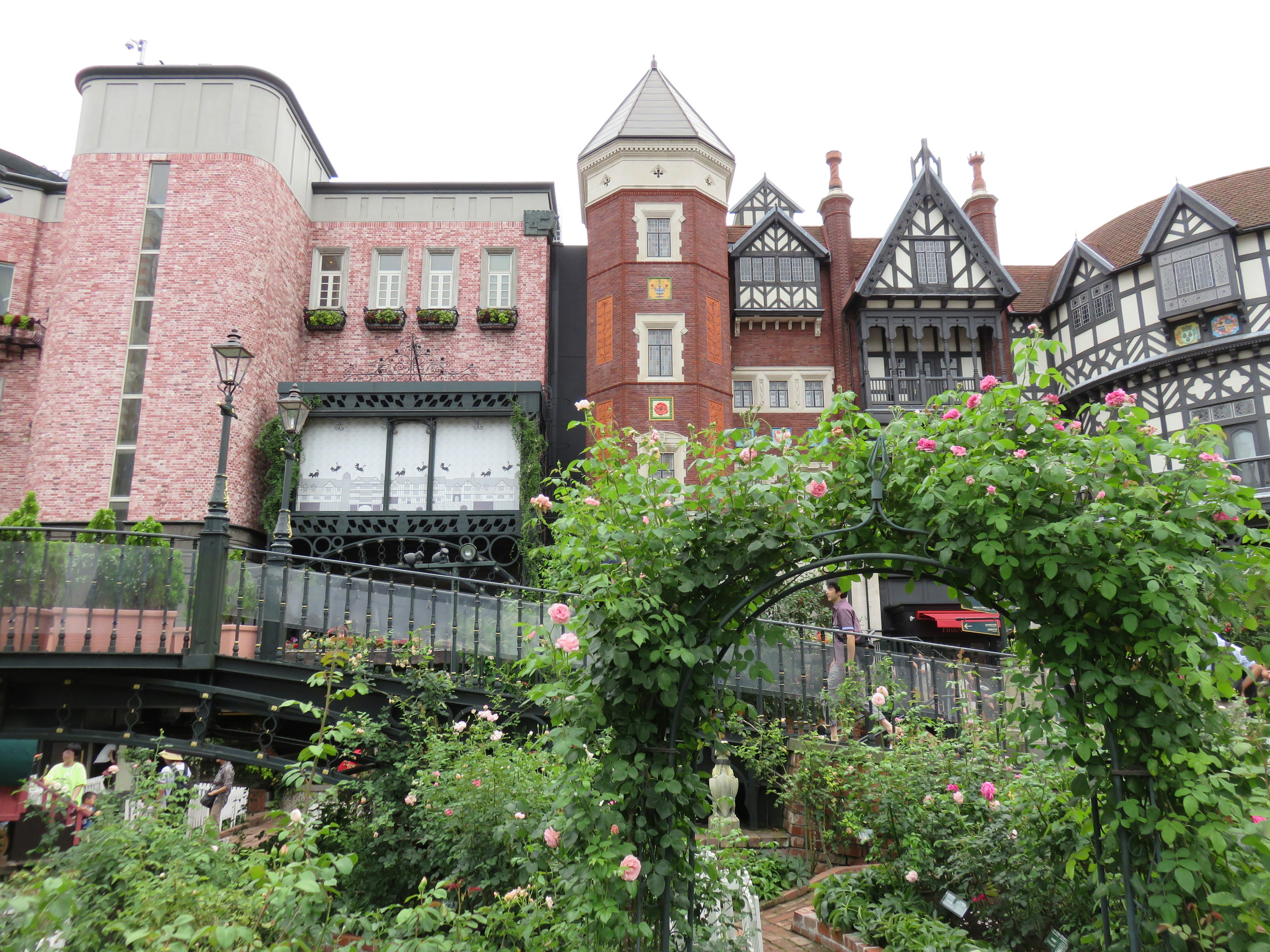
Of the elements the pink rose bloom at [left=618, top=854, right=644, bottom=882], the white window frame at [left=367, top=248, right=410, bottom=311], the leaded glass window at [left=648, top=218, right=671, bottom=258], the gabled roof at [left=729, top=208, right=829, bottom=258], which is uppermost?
the gabled roof at [left=729, top=208, right=829, bottom=258]

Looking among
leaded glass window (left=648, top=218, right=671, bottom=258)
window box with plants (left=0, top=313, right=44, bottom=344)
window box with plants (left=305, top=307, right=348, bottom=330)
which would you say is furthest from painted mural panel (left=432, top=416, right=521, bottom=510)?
window box with plants (left=0, top=313, right=44, bottom=344)

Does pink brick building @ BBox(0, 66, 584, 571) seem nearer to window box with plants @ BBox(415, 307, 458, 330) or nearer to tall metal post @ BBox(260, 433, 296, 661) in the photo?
window box with plants @ BBox(415, 307, 458, 330)

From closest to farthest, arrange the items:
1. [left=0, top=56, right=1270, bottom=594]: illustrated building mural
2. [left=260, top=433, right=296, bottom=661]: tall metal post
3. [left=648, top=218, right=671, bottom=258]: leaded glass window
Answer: [left=260, top=433, right=296, bottom=661]: tall metal post, [left=0, top=56, right=1270, bottom=594]: illustrated building mural, [left=648, top=218, right=671, bottom=258]: leaded glass window

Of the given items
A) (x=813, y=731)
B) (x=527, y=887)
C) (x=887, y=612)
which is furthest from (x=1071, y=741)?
(x=887, y=612)

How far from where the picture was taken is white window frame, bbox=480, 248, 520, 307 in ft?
68.6

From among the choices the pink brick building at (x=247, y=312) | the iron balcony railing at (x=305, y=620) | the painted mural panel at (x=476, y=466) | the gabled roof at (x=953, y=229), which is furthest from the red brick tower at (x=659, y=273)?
the iron balcony railing at (x=305, y=620)

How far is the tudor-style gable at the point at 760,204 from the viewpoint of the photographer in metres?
27.2

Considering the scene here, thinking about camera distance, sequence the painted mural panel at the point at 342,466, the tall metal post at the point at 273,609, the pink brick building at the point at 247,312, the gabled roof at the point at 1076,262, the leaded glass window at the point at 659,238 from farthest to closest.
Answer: the gabled roof at the point at 1076,262 < the leaded glass window at the point at 659,238 < the painted mural panel at the point at 342,466 < the pink brick building at the point at 247,312 < the tall metal post at the point at 273,609

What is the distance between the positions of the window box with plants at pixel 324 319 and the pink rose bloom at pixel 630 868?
19341 millimetres

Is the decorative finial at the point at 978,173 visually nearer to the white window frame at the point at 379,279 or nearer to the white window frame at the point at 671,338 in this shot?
the white window frame at the point at 671,338

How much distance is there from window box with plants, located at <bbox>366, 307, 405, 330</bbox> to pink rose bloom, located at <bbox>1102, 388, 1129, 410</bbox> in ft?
62.4

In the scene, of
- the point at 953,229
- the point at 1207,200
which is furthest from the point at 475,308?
the point at 1207,200

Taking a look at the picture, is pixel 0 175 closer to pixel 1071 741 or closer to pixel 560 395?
pixel 560 395

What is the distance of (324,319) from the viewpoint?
20438 millimetres
